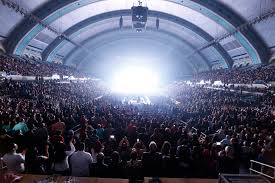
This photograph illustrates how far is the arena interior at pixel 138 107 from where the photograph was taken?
7.16 m

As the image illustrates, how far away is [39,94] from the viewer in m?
24.1

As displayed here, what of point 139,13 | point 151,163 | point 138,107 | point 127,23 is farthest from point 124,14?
point 151,163

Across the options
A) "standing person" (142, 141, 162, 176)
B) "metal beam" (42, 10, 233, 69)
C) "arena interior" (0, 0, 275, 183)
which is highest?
"metal beam" (42, 10, 233, 69)

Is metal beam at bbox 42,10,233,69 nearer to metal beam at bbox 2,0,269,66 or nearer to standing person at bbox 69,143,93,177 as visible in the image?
metal beam at bbox 2,0,269,66

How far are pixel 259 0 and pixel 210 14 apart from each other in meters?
6.80

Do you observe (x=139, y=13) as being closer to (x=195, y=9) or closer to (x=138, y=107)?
(x=138, y=107)

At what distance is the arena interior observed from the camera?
7.16 meters

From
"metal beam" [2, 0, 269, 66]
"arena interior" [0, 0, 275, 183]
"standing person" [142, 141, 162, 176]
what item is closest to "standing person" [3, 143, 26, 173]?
"arena interior" [0, 0, 275, 183]

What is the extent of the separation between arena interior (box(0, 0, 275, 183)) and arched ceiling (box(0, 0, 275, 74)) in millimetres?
135

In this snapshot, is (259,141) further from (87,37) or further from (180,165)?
(87,37)

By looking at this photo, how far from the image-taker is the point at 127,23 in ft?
144

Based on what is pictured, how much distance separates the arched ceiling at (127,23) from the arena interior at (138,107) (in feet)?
0.44

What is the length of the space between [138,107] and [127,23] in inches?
762

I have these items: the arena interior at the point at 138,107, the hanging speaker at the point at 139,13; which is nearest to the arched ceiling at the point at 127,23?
the arena interior at the point at 138,107
